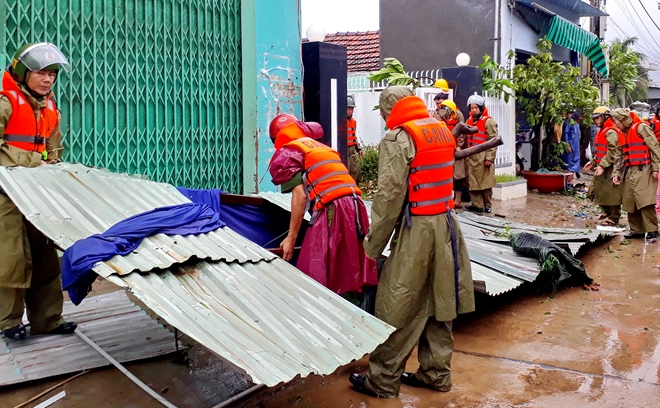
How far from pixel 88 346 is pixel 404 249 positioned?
216 cm

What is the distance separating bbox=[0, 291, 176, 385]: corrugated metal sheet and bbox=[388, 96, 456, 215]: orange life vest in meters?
1.96

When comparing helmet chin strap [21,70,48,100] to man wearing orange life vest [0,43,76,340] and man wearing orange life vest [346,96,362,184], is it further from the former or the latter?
man wearing orange life vest [346,96,362,184]

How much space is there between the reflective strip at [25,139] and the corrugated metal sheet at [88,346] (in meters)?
1.29

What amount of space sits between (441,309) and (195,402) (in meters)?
1.50

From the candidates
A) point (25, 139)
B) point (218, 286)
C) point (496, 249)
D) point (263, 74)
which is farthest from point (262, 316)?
point (263, 74)

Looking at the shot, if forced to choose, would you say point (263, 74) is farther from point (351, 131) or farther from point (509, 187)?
point (509, 187)

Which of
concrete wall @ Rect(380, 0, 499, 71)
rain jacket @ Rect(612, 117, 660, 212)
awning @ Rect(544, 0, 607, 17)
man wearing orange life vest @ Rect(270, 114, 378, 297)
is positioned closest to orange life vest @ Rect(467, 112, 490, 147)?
rain jacket @ Rect(612, 117, 660, 212)

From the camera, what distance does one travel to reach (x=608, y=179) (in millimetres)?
9094

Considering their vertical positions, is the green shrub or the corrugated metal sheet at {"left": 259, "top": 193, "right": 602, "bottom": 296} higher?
the green shrub

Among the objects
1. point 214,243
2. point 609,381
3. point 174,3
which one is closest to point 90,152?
point 174,3

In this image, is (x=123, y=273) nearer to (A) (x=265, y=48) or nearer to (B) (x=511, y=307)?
(B) (x=511, y=307)

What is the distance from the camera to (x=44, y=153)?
4238 millimetres

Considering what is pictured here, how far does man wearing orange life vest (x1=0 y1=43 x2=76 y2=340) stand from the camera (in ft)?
12.5

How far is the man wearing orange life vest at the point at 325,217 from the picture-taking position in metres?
4.05
